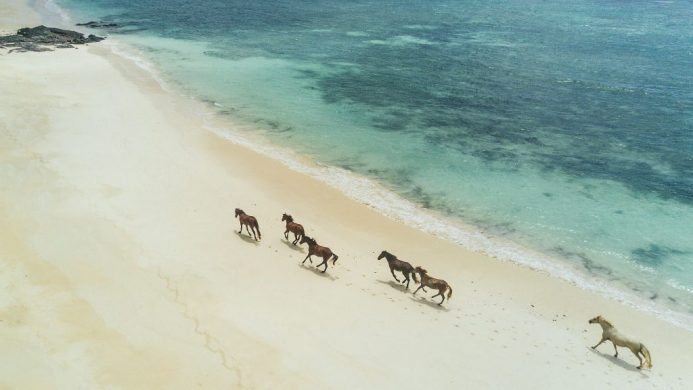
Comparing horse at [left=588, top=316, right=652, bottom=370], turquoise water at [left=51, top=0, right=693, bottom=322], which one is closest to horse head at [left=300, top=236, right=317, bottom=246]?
turquoise water at [left=51, top=0, right=693, bottom=322]

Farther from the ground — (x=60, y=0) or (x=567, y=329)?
(x=60, y=0)

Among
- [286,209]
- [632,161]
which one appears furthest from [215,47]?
[632,161]

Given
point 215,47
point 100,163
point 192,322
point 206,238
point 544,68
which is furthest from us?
point 215,47

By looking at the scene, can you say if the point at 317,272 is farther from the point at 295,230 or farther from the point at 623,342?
the point at 623,342

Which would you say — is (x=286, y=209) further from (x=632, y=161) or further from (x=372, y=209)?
(x=632, y=161)

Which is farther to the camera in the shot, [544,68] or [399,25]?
[399,25]

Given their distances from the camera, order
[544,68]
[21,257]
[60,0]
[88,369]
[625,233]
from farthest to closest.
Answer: [60,0] → [544,68] → [625,233] → [21,257] → [88,369]
